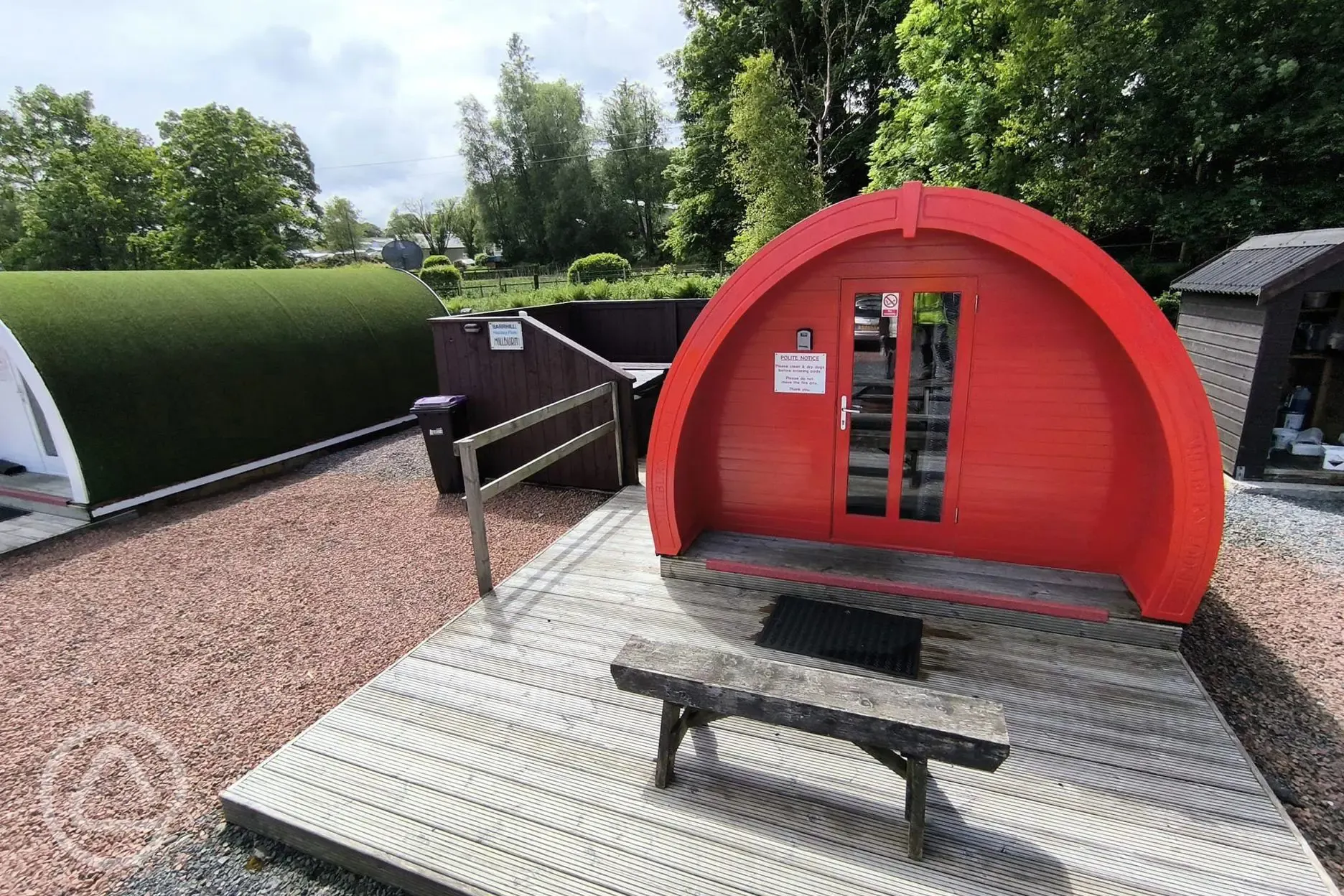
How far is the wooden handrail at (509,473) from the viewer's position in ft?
13.1

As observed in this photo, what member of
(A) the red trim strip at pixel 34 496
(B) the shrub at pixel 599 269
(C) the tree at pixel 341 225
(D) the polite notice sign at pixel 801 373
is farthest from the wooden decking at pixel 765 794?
(C) the tree at pixel 341 225

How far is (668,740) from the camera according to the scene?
246cm

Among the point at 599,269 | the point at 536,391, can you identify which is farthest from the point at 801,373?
the point at 599,269

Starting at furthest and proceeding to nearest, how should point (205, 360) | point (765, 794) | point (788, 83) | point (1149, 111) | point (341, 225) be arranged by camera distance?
point (341, 225) → point (788, 83) → point (1149, 111) → point (205, 360) → point (765, 794)

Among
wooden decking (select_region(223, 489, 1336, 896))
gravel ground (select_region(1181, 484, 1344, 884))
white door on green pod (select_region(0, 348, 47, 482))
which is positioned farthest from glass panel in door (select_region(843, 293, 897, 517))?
white door on green pod (select_region(0, 348, 47, 482))

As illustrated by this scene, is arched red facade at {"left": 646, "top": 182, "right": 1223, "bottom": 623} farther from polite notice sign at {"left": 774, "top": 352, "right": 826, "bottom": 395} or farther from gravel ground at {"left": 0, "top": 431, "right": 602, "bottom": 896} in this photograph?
gravel ground at {"left": 0, "top": 431, "right": 602, "bottom": 896}

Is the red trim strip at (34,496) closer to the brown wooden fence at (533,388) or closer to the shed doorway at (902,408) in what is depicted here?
the brown wooden fence at (533,388)

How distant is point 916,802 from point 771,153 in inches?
647

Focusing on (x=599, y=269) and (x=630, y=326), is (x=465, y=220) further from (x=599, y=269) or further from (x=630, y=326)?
(x=630, y=326)

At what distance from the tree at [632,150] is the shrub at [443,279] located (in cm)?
1326

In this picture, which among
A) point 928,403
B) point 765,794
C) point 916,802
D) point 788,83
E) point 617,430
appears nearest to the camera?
point 916,802

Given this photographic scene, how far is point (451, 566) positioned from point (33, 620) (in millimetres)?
3014

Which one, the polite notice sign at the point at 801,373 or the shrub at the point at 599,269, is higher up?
the shrub at the point at 599,269

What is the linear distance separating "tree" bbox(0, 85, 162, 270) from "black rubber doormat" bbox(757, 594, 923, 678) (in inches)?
1122
